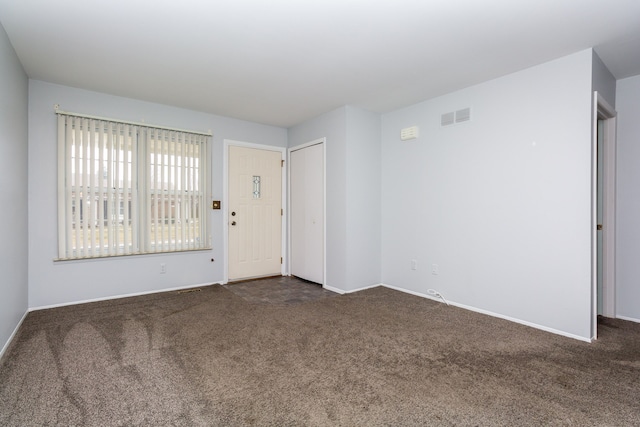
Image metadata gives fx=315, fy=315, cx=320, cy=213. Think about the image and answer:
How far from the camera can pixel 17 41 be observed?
2592 mm

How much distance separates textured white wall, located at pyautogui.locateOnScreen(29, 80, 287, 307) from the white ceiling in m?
0.25

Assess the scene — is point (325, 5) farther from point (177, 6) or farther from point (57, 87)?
point (57, 87)

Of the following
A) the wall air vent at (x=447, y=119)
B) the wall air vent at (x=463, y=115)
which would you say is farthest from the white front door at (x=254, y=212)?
the wall air vent at (x=463, y=115)

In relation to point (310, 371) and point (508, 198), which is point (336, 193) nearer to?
point (508, 198)

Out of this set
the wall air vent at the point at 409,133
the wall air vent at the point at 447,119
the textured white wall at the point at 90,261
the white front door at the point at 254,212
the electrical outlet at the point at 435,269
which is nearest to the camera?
the textured white wall at the point at 90,261

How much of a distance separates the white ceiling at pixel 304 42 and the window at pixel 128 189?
0.58 meters

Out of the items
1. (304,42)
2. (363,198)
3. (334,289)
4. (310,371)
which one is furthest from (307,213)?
(310,371)

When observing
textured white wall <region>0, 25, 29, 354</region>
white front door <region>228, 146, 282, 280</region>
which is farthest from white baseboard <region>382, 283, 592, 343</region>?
textured white wall <region>0, 25, 29, 354</region>

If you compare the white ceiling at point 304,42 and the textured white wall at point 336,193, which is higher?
the white ceiling at point 304,42

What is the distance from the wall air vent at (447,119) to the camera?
12.0 feet

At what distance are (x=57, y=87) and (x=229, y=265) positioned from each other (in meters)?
2.97

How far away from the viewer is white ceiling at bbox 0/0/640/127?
85.4 inches

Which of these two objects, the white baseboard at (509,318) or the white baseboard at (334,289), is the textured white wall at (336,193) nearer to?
the white baseboard at (334,289)

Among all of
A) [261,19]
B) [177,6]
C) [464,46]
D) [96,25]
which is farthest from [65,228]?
[464,46]
